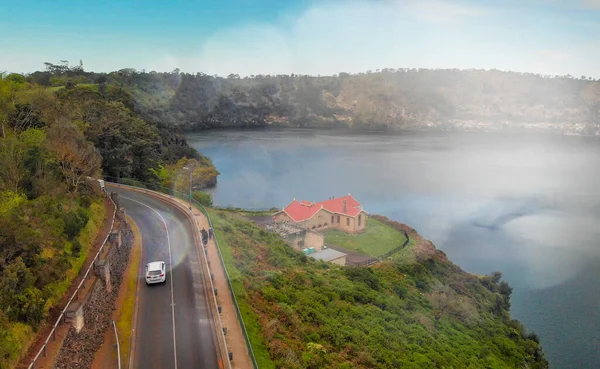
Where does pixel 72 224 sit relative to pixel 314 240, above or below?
above

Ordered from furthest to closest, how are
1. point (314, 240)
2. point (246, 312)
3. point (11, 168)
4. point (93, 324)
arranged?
point (314, 240) → point (11, 168) → point (246, 312) → point (93, 324)

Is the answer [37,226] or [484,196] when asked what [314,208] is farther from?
[484,196]

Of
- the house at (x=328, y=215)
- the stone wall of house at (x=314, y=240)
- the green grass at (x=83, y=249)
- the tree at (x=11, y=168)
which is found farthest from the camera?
the house at (x=328, y=215)

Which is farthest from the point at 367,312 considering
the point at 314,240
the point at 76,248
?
the point at 76,248

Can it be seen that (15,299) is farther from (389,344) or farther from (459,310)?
(459,310)

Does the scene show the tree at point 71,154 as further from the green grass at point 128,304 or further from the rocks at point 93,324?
the rocks at point 93,324

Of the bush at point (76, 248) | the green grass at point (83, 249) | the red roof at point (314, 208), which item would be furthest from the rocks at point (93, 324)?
the red roof at point (314, 208)

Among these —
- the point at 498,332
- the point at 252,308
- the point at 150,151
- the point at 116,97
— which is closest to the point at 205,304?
the point at 252,308
